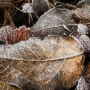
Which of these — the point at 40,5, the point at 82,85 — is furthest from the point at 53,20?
the point at 82,85

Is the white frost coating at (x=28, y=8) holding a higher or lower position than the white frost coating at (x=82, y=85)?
higher

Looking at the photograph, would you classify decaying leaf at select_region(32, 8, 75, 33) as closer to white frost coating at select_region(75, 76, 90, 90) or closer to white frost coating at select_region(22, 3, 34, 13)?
white frost coating at select_region(22, 3, 34, 13)

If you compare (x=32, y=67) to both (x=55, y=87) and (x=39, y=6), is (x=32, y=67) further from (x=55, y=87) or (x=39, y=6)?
(x=39, y=6)

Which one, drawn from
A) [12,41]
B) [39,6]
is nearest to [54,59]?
[12,41]

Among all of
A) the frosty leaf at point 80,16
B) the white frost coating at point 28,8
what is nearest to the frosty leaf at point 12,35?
the white frost coating at point 28,8

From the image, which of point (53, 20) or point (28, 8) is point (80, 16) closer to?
point (53, 20)

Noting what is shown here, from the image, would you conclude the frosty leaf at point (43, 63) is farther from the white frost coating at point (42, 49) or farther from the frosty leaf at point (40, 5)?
the frosty leaf at point (40, 5)

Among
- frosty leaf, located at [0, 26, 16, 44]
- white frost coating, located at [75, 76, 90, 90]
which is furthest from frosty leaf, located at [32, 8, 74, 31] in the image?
white frost coating, located at [75, 76, 90, 90]

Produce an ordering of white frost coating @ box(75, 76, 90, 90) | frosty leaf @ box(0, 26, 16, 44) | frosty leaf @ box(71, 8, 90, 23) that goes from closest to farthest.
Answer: white frost coating @ box(75, 76, 90, 90)
frosty leaf @ box(0, 26, 16, 44)
frosty leaf @ box(71, 8, 90, 23)

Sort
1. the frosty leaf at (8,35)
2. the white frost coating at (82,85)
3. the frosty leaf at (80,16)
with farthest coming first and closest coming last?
the frosty leaf at (80,16) → the frosty leaf at (8,35) → the white frost coating at (82,85)
